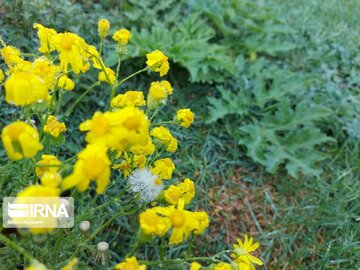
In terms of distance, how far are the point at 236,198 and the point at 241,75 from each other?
2.37 ft

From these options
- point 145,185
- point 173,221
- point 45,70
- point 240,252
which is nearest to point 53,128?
point 45,70

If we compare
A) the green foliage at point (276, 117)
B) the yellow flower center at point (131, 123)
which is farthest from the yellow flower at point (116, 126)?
the green foliage at point (276, 117)

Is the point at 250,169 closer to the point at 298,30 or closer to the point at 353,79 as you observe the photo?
the point at 353,79

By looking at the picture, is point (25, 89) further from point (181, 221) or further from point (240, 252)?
point (240, 252)

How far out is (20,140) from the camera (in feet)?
3.38

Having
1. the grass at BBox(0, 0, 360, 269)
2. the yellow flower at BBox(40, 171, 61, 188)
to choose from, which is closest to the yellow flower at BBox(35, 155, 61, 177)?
the yellow flower at BBox(40, 171, 61, 188)

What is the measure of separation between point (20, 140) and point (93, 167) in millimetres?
153

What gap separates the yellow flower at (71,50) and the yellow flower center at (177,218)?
452mm

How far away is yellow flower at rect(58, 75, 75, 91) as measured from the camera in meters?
1.41

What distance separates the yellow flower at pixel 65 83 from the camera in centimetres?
141

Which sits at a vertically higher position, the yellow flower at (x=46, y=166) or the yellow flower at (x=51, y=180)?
the yellow flower at (x=51, y=180)

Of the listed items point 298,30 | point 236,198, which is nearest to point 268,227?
point 236,198

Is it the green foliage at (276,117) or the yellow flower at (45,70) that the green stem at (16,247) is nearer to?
the yellow flower at (45,70)

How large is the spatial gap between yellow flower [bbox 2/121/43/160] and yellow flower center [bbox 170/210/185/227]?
362 millimetres
